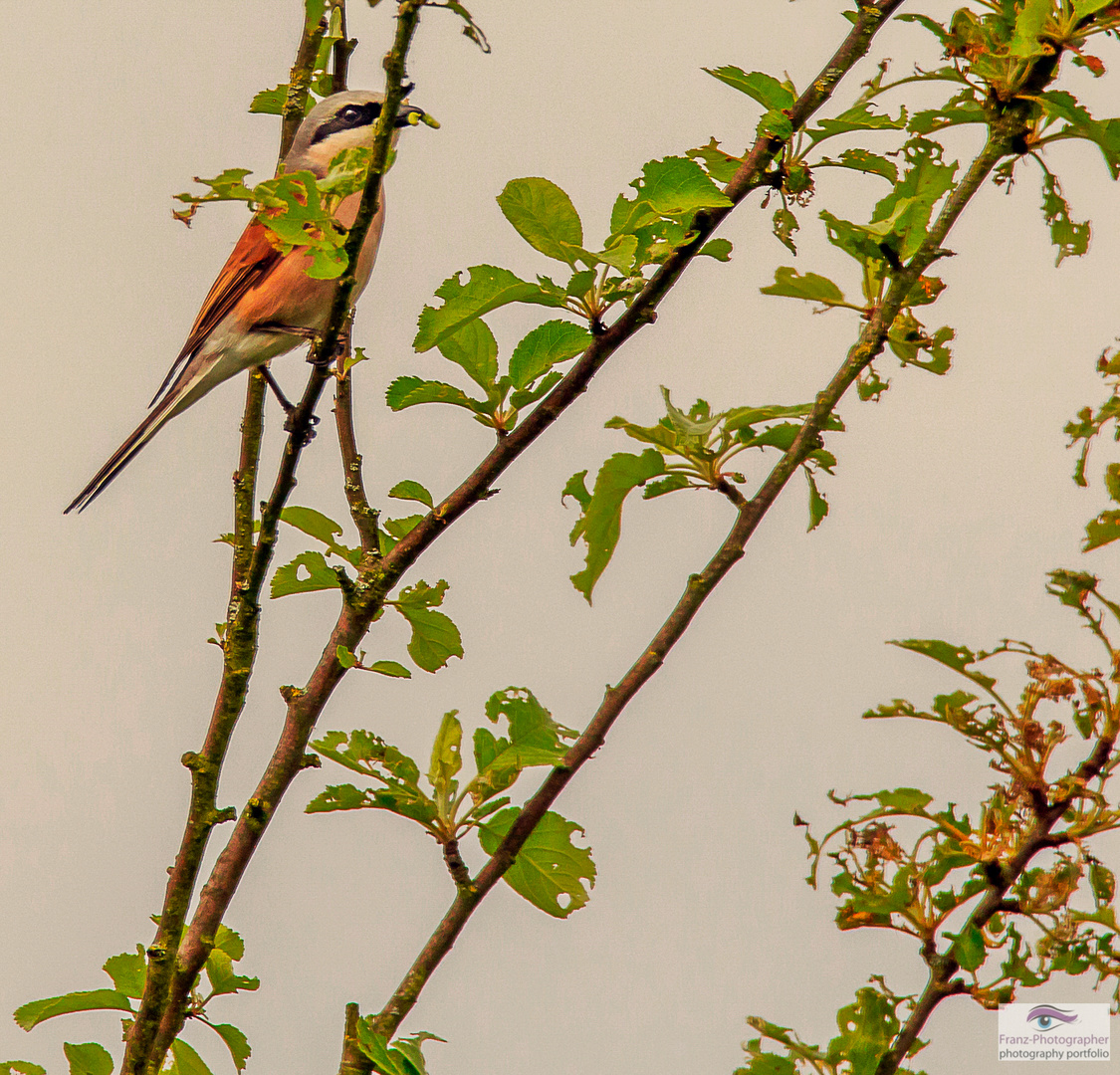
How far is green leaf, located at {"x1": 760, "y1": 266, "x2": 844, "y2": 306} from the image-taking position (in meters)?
0.85

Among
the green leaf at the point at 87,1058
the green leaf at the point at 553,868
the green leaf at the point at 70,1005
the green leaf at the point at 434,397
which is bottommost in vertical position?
the green leaf at the point at 87,1058

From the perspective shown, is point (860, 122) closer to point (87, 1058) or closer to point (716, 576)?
point (716, 576)

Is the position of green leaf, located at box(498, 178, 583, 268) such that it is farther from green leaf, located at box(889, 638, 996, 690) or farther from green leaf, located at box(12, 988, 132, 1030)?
green leaf, located at box(12, 988, 132, 1030)

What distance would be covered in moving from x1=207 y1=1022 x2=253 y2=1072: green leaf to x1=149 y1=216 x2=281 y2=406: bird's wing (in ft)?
3.45

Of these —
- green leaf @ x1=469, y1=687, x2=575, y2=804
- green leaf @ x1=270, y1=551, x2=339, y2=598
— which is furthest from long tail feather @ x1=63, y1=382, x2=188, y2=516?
green leaf @ x1=469, y1=687, x2=575, y2=804

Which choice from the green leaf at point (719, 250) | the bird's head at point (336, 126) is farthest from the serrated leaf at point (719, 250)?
the bird's head at point (336, 126)

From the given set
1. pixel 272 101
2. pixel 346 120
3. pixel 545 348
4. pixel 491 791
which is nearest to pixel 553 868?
pixel 491 791

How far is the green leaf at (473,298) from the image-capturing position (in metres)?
0.90

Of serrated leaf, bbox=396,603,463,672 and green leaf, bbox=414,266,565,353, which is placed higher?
green leaf, bbox=414,266,565,353

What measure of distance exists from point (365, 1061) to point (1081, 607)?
64cm

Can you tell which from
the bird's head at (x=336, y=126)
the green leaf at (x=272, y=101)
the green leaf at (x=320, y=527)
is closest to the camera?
the green leaf at (x=320, y=527)

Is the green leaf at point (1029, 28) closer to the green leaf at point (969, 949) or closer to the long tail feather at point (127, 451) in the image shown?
the green leaf at point (969, 949)

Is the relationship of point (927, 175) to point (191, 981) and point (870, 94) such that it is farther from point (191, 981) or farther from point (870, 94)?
point (191, 981)

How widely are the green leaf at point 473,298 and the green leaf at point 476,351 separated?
→ 8cm
